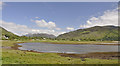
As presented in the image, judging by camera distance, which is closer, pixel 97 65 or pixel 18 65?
pixel 18 65

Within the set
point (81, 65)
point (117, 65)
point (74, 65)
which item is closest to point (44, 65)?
point (74, 65)

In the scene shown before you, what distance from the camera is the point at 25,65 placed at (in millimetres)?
23375

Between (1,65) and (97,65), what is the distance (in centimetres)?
2206

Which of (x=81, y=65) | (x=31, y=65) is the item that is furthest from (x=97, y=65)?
(x=31, y=65)

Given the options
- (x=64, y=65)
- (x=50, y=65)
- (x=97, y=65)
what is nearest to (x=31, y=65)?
(x=50, y=65)

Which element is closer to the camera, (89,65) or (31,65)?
(31,65)

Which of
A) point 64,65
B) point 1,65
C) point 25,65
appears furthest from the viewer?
point 64,65

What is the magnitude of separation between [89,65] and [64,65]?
247 inches

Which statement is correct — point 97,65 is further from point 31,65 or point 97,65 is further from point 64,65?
point 31,65

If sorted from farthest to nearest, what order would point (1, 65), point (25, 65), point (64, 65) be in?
point (64, 65) → point (25, 65) → point (1, 65)

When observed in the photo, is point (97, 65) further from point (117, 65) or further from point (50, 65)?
point (50, 65)

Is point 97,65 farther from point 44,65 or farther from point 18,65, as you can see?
point 18,65

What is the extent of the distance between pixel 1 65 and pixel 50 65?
10500 mm

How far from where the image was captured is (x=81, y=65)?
25516mm
